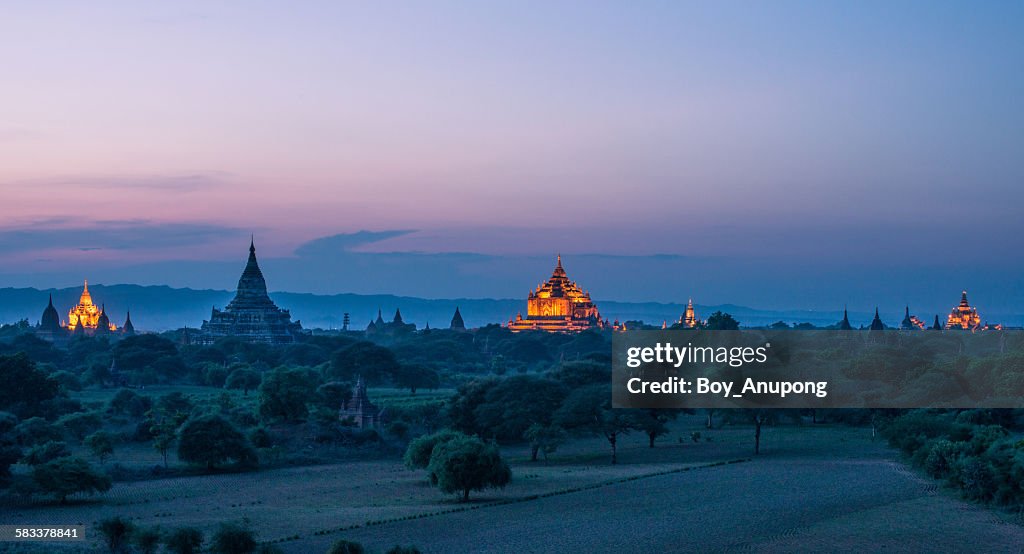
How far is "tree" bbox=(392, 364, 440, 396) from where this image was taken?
10550 centimetres

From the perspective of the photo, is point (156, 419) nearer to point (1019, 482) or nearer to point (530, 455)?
point (530, 455)

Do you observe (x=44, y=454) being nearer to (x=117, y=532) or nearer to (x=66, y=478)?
(x=66, y=478)

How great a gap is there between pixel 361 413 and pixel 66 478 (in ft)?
87.9

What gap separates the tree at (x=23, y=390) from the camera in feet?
249

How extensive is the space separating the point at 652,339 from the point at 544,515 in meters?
62.7

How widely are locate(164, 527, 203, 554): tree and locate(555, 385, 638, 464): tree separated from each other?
2863cm

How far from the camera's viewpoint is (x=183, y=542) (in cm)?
3547

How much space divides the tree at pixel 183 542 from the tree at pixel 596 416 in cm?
2863

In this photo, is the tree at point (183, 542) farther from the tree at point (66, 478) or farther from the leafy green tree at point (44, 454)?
the leafy green tree at point (44, 454)

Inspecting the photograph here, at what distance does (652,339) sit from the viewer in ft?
347

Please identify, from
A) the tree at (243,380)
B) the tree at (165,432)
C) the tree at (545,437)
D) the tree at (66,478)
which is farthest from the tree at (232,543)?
the tree at (243,380)

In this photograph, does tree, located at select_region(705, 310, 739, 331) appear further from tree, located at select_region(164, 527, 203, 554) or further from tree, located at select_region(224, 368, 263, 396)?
Answer: tree, located at select_region(164, 527, 203, 554)

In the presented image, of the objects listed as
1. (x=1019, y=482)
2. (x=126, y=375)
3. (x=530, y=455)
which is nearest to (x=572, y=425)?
(x=530, y=455)

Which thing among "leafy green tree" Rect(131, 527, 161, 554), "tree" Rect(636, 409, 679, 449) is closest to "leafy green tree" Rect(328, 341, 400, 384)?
"tree" Rect(636, 409, 679, 449)
